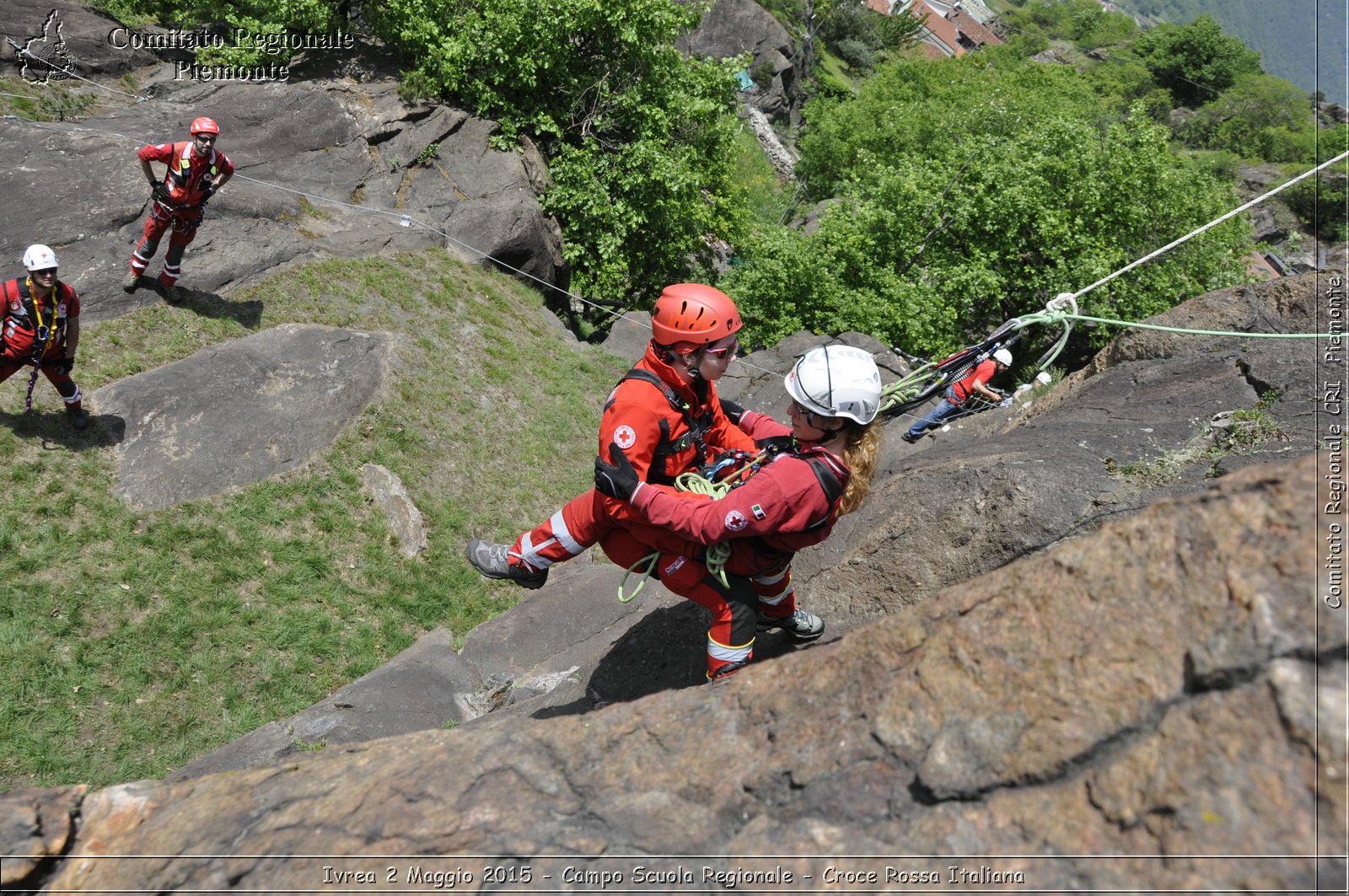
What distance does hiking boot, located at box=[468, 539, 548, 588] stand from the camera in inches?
236

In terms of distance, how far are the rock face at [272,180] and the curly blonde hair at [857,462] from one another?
11307 mm

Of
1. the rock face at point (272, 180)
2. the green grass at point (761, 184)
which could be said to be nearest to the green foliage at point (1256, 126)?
the green grass at point (761, 184)

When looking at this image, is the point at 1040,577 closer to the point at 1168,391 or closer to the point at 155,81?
the point at 1168,391

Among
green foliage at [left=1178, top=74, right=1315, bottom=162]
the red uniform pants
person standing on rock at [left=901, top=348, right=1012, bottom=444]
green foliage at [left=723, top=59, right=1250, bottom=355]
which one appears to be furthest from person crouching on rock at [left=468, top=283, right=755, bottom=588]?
green foliage at [left=1178, top=74, right=1315, bottom=162]

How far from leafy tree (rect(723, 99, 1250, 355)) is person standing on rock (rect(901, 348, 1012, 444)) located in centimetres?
856

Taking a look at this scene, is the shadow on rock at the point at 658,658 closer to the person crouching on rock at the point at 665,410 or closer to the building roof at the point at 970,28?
the person crouching on rock at the point at 665,410

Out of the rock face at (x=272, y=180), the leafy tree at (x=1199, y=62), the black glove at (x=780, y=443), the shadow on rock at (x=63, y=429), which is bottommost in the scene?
the shadow on rock at (x=63, y=429)

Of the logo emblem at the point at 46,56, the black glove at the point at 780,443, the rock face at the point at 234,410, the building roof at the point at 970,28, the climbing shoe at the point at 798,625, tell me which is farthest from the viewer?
the building roof at the point at 970,28

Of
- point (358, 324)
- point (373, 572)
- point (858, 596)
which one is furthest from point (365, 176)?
point (858, 596)

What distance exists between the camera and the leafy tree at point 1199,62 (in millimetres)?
89250

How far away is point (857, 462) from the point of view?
184 inches

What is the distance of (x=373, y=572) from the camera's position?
10.1m

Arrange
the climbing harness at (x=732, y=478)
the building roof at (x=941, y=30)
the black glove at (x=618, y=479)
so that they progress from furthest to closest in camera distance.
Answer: the building roof at (x=941, y=30)
the black glove at (x=618, y=479)
the climbing harness at (x=732, y=478)

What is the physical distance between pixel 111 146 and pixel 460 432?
8.31 metres
